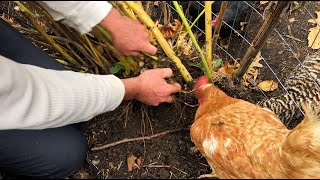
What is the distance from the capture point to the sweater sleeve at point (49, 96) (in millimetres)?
1646

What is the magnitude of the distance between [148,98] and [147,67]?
178mm

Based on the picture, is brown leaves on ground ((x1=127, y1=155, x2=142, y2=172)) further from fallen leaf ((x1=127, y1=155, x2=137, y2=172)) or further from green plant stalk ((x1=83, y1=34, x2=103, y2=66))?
green plant stalk ((x1=83, y1=34, x2=103, y2=66))

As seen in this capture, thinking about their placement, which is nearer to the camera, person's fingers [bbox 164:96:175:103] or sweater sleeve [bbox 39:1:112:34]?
sweater sleeve [bbox 39:1:112:34]

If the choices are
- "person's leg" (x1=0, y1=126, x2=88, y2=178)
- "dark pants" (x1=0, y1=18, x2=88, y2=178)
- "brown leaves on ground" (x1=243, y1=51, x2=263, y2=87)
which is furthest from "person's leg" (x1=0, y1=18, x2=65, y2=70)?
"brown leaves on ground" (x1=243, y1=51, x2=263, y2=87)

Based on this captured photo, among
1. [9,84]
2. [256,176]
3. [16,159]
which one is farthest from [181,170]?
[9,84]

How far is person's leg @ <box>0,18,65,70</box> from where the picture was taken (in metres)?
2.07

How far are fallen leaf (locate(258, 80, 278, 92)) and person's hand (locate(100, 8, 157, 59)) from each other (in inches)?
46.3

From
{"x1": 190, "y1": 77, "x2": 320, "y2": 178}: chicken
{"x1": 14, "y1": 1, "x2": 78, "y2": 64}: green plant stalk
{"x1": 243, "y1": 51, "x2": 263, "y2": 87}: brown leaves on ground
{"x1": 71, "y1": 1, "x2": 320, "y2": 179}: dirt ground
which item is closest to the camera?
{"x1": 190, "y1": 77, "x2": 320, "y2": 178}: chicken

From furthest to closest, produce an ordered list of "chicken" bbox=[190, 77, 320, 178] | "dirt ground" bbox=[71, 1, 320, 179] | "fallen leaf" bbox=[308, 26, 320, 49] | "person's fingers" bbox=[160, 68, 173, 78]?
"fallen leaf" bbox=[308, 26, 320, 49] < "dirt ground" bbox=[71, 1, 320, 179] < "person's fingers" bbox=[160, 68, 173, 78] < "chicken" bbox=[190, 77, 320, 178]

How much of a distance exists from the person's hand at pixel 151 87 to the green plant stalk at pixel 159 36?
0.22 ft

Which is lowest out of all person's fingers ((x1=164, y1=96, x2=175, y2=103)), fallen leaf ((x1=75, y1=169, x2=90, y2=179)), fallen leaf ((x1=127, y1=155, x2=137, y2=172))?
fallen leaf ((x1=75, y1=169, x2=90, y2=179))

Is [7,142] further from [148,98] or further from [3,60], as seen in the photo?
[148,98]

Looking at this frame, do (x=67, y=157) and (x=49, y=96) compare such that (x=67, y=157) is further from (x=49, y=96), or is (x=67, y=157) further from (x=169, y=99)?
(x=169, y=99)

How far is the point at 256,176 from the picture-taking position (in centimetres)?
164
